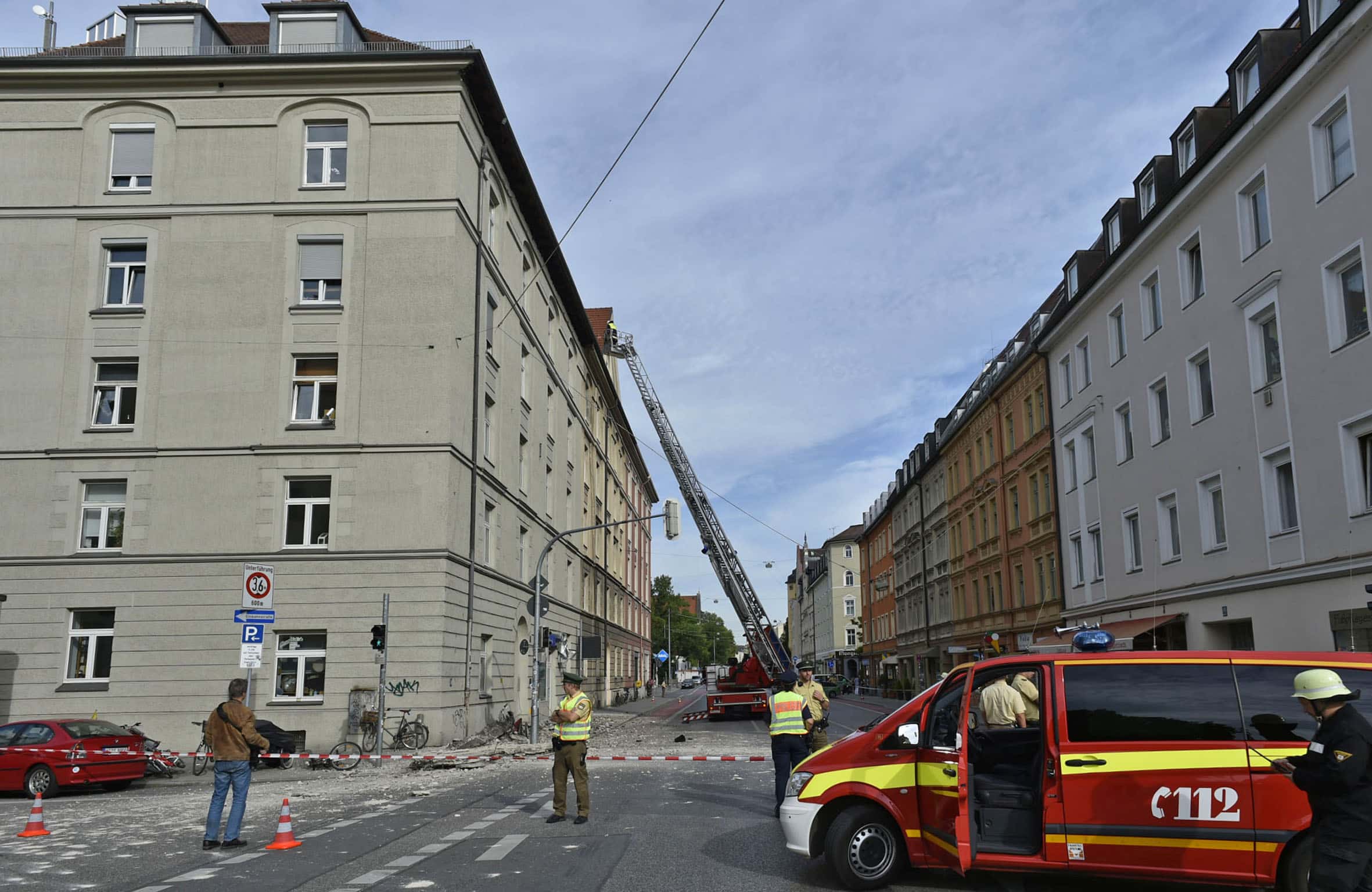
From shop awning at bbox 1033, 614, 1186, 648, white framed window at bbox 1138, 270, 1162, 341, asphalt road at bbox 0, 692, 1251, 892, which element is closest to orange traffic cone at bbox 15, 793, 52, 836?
asphalt road at bbox 0, 692, 1251, 892

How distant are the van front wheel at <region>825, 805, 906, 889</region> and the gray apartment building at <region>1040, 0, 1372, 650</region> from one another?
13.0 meters

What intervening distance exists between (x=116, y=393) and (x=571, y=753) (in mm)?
18940

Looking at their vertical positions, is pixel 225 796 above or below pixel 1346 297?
below

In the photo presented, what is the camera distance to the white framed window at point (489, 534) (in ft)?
96.0

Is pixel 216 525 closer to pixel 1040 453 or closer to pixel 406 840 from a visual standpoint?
pixel 406 840

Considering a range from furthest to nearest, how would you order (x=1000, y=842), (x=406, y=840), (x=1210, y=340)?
1. (x=1210, y=340)
2. (x=406, y=840)
3. (x=1000, y=842)

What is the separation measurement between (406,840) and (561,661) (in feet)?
93.0

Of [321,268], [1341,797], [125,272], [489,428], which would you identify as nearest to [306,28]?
[321,268]

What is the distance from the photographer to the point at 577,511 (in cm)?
4656

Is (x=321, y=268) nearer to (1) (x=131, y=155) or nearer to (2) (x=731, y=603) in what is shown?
(1) (x=131, y=155)

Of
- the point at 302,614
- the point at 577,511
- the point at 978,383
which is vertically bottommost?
the point at 302,614

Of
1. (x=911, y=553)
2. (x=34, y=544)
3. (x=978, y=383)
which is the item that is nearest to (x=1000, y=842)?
(x=34, y=544)

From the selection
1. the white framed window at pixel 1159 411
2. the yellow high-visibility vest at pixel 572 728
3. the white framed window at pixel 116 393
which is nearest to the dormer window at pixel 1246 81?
the white framed window at pixel 1159 411

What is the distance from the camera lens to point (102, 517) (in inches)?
1012
